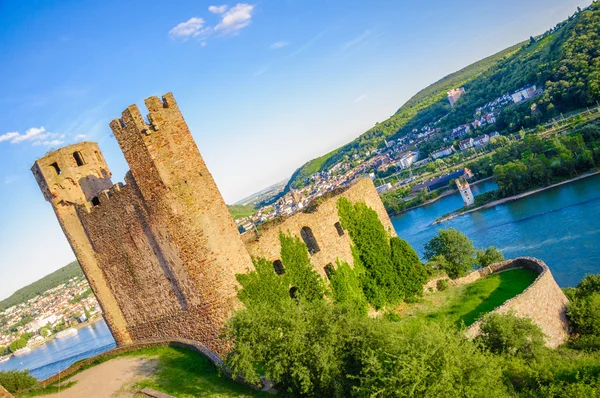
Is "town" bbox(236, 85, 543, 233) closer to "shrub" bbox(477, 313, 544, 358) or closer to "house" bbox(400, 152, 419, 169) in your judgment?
"house" bbox(400, 152, 419, 169)

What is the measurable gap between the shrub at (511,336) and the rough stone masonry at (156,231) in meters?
7.74

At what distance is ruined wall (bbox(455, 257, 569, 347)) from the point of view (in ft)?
68.2

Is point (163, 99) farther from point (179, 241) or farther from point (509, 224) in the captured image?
point (509, 224)

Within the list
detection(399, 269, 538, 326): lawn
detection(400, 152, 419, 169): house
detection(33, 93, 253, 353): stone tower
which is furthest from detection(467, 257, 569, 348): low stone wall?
detection(400, 152, 419, 169): house

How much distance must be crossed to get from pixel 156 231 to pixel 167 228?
90cm

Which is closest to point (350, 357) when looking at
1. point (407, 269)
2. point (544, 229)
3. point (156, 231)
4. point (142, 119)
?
point (156, 231)

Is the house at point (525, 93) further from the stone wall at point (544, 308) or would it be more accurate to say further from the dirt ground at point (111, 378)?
the dirt ground at point (111, 378)

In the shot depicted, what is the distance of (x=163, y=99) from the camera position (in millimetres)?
15945

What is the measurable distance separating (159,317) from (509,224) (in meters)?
59.0

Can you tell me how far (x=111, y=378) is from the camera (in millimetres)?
16969

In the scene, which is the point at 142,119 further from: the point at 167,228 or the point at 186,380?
the point at 186,380

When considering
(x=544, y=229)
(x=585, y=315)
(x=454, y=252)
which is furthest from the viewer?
(x=544, y=229)

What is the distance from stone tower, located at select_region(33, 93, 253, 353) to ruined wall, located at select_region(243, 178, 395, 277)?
246 cm

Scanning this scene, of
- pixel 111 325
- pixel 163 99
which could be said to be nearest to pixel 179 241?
pixel 163 99
